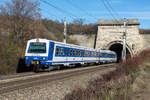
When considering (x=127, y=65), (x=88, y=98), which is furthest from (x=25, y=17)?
(x=88, y=98)

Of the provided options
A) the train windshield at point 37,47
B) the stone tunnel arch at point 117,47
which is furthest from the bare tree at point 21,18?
the stone tunnel arch at point 117,47

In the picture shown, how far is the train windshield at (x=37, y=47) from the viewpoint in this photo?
58.2ft

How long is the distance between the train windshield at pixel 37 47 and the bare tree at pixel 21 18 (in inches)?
228

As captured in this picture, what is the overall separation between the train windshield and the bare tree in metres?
5.79

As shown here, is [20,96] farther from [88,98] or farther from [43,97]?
[88,98]

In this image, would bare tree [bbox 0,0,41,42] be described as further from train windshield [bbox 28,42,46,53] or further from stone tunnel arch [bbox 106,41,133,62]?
stone tunnel arch [bbox 106,41,133,62]

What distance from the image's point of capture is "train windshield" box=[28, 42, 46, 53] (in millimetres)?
17733

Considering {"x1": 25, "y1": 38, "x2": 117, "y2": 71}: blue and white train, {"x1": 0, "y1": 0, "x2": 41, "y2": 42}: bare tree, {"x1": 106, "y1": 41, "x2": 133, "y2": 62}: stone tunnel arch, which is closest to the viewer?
{"x1": 25, "y1": 38, "x2": 117, "y2": 71}: blue and white train

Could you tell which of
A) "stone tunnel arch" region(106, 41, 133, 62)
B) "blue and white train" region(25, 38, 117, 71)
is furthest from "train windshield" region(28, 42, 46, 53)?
"stone tunnel arch" region(106, 41, 133, 62)

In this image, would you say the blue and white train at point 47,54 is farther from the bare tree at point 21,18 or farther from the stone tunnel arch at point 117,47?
the stone tunnel arch at point 117,47

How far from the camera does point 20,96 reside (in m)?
8.88

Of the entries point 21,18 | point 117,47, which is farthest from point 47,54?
point 117,47

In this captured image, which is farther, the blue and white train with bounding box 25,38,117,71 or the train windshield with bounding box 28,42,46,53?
the train windshield with bounding box 28,42,46,53

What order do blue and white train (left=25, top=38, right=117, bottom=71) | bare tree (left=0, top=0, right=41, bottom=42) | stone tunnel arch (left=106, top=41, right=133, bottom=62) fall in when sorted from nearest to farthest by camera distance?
blue and white train (left=25, top=38, right=117, bottom=71) → bare tree (left=0, top=0, right=41, bottom=42) → stone tunnel arch (left=106, top=41, right=133, bottom=62)
